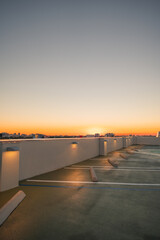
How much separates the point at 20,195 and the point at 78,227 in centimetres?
268

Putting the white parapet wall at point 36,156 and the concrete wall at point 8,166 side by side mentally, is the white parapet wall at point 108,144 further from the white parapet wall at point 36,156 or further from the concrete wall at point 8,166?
the concrete wall at point 8,166

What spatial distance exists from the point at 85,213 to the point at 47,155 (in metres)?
6.06

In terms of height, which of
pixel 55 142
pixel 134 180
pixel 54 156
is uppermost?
pixel 55 142

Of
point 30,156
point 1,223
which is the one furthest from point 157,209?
point 30,156

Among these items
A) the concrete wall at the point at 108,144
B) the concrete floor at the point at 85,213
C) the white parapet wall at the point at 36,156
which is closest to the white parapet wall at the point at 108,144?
the concrete wall at the point at 108,144

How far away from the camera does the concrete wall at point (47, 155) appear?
845cm

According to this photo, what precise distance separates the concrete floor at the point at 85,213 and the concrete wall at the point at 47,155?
5.55 ft

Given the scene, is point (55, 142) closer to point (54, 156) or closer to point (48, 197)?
point (54, 156)

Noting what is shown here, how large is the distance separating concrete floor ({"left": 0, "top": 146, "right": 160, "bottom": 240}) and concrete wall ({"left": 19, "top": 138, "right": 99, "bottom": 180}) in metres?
1.69

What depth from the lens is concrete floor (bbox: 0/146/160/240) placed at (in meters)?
3.58

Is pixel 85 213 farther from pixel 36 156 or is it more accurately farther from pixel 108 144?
pixel 108 144

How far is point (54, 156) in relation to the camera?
10859 millimetres

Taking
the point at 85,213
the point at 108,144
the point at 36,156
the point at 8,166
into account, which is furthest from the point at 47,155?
the point at 108,144

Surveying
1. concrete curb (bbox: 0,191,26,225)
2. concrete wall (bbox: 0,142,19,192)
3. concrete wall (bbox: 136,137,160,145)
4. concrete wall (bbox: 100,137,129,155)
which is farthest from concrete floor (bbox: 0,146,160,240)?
concrete wall (bbox: 136,137,160,145)
